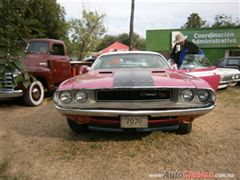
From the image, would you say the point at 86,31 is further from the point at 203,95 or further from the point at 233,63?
the point at 203,95

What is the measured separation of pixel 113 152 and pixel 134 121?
0.51 metres

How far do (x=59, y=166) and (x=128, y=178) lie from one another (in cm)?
88

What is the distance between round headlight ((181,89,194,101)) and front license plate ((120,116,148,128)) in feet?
1.85

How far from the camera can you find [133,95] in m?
3.94

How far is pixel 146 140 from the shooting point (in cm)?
442

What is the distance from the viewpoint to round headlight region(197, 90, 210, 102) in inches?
159

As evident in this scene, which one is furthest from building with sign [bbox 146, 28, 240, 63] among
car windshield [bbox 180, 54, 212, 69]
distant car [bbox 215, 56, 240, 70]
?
car windshield [bbox 180, 54, 212, 69]

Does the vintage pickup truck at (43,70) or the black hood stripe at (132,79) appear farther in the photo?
the vintage pickup truck at (43,70)

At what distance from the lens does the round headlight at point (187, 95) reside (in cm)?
396

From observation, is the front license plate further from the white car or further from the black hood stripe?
the white car

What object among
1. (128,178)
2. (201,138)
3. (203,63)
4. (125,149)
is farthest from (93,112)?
(203,63)

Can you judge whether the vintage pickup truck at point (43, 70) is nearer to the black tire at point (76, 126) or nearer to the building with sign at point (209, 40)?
the black tire at point (76, 126)

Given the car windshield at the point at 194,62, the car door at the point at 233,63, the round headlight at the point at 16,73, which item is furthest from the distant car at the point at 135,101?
the car door at the point at 233,63

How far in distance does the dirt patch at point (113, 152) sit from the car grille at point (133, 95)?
70cm
